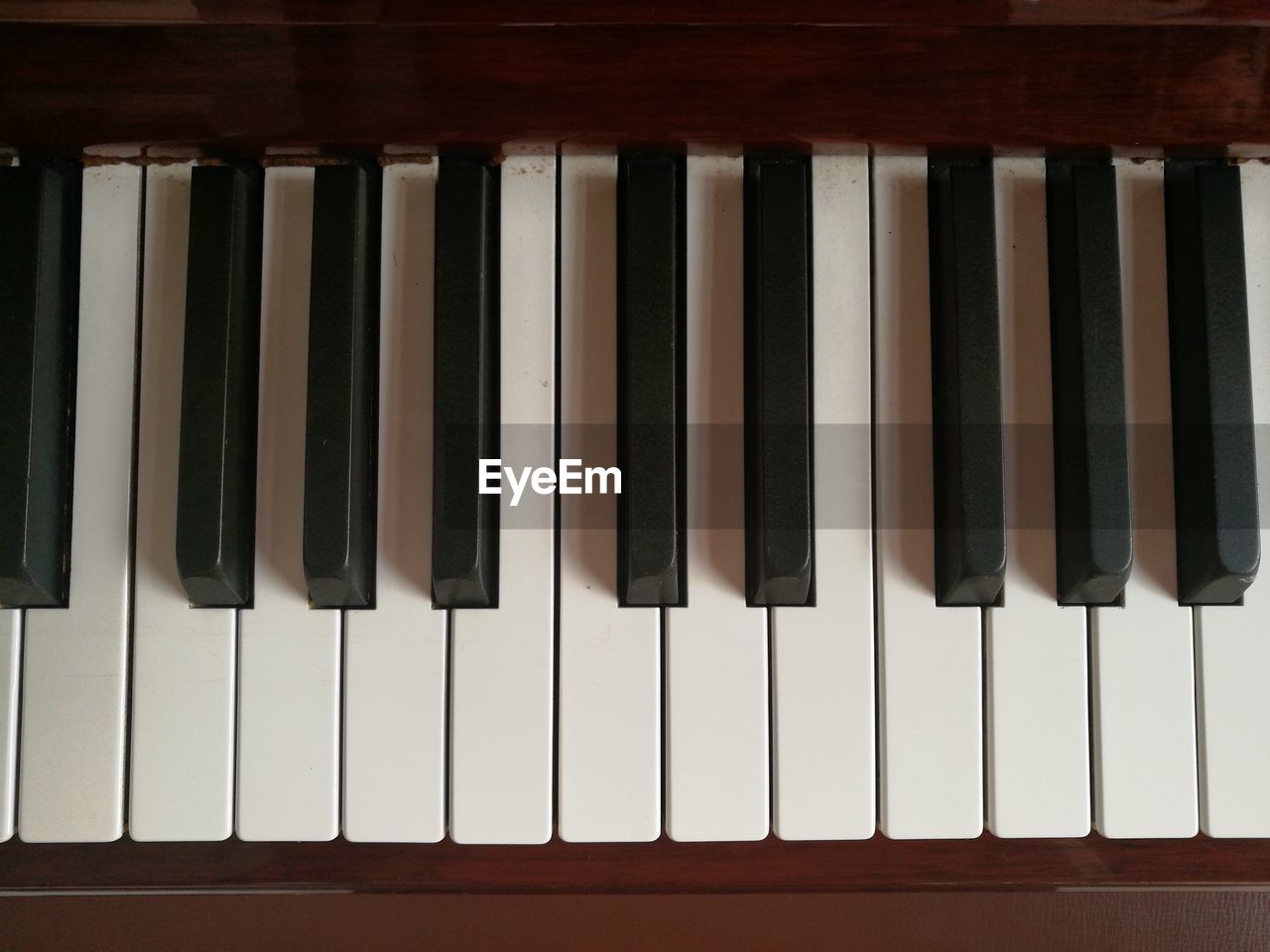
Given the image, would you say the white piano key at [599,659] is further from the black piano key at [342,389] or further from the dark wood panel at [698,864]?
the black piano key at [342,389]

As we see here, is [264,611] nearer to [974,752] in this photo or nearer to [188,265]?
[188,265]

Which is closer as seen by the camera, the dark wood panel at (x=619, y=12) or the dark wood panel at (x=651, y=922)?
the dark wood panel at (x=619, y=12)

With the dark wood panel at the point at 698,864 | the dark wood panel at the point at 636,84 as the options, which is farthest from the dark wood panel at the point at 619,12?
the dark wood panel at the point at 698,864

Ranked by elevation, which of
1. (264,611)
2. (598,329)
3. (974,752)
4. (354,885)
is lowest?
(354,885)

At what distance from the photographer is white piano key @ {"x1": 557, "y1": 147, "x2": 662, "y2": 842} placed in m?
0.81

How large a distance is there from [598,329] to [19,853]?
2.09 ft

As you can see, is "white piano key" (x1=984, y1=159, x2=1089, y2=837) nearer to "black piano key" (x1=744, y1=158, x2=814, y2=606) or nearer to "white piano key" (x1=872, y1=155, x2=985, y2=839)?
"white piano key" (x1=872, y1=155, x2=985, y2=839)

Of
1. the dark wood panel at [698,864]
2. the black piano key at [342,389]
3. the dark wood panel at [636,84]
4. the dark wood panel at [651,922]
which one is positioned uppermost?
the dark wood panel at [636,84]

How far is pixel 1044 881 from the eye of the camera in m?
0.82

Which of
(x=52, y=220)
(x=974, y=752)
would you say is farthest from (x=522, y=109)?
(x=974, y=752)

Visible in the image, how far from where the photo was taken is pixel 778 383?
78 centimetres

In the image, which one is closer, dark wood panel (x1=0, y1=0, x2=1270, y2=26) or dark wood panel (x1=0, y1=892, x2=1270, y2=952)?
dark wood panel (x1=0, y1=0, x2=1270, y2=26)

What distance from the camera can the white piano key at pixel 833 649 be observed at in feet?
2.66

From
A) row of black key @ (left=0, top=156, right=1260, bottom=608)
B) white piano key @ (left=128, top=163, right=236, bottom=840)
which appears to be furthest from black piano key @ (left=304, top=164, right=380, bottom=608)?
white piano key @ (left=128, top=163, right=236, bottom=840)
